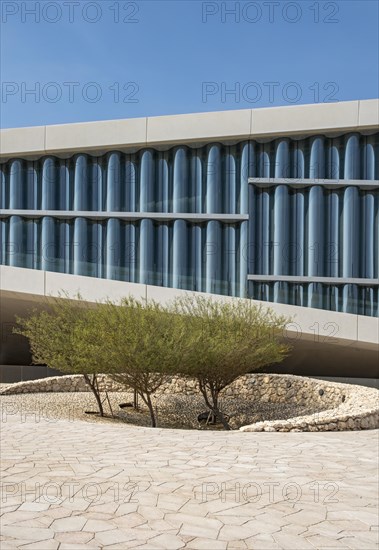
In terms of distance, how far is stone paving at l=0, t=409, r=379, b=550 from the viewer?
6699mm

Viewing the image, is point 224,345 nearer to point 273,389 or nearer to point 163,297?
point 273,389

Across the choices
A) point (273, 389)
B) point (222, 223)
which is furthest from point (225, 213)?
point (273, 389)

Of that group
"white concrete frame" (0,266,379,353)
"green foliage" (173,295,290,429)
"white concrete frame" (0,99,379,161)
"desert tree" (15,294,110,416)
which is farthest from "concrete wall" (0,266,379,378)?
"white concrete frame" (0,99,379,161)

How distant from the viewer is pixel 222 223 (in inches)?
1101

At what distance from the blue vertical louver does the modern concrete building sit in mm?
44

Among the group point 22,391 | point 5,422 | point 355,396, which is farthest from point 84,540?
point 22,391

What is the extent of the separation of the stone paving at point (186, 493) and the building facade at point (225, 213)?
14.0 m

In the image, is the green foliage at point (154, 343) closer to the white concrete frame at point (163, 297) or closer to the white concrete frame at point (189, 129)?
the white concrete frame at point (163, 297)

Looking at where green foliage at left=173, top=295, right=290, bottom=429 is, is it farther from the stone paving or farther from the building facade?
the stone paving

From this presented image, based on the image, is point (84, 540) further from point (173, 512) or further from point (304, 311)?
point (304, 311)

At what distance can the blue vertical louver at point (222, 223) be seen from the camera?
27.4 meters

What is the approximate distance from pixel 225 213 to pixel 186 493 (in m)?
20.2

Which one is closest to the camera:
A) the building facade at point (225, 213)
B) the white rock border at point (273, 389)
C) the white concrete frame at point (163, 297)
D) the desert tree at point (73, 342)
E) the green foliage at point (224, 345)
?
the desert tree at point (73, 342)

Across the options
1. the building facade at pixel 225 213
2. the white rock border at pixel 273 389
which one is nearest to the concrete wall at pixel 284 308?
the building facade at pixel 225 213
